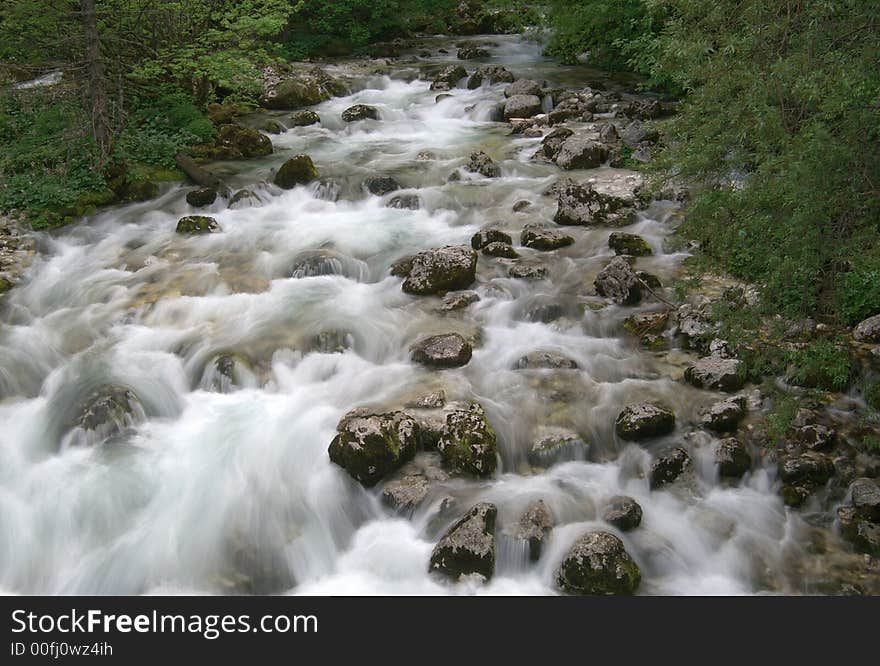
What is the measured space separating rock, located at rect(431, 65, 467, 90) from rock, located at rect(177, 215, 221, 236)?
11.0m

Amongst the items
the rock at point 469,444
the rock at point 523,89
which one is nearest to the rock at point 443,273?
the rock at point 469,444

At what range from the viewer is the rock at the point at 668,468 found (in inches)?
279

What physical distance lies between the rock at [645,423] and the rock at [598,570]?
1712 mm

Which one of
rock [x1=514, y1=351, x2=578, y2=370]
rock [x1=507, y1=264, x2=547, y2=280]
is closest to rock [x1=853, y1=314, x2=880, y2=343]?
rock [x1=514, y1=351, x2=578, y2=370]

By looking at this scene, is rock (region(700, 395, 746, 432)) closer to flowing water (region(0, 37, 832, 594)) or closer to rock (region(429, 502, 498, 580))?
flowing water (region(0, 37, 832, 594))

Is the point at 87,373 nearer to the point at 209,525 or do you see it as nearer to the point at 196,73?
the point at 209,525

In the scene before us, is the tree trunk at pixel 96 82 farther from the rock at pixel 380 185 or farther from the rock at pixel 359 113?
the rock at pixel 359 113

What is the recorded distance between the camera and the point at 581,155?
14.6 metres

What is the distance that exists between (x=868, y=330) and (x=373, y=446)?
6.05 meters

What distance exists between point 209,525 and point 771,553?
5.24 meters

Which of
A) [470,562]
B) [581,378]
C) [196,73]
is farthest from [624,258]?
[196,73]

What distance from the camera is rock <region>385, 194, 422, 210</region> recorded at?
13.5m

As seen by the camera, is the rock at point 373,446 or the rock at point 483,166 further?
the rock at point 483,166
